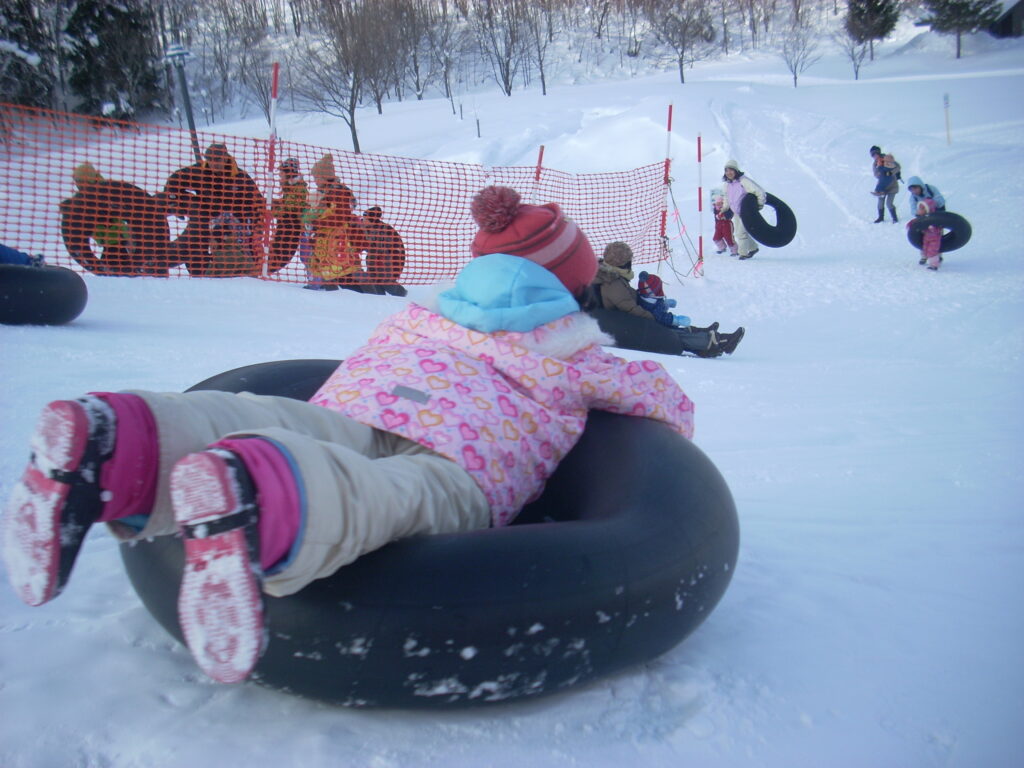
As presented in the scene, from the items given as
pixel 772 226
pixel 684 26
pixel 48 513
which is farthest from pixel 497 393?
pixel 684 26

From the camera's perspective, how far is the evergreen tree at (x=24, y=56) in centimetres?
2358

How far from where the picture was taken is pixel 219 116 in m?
32.3

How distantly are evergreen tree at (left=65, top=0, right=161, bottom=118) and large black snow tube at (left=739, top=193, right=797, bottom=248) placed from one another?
24.4 meters

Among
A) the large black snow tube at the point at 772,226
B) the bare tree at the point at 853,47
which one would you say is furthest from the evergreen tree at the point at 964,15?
the large black snow tube at the point at 772,226

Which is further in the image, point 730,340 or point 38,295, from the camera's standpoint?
point 730,340

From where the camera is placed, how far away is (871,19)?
33.1 meters

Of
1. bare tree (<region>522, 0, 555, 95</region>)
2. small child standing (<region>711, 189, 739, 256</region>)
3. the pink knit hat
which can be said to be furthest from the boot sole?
bare tree (<region>522, 0, 555, 95</region>)

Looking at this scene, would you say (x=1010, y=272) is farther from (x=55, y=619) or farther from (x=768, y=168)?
(x=55, y=619)

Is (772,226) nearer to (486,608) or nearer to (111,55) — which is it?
(486,608)

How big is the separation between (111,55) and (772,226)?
25970mm

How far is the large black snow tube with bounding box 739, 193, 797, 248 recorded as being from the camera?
A: 879cm

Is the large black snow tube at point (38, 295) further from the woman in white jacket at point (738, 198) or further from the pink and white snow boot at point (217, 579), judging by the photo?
the woman in white jacket at point (738, 198)

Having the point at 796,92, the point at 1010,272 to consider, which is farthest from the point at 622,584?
the point at 796,92

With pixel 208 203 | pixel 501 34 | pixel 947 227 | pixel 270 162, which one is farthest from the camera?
pixel 501 34
